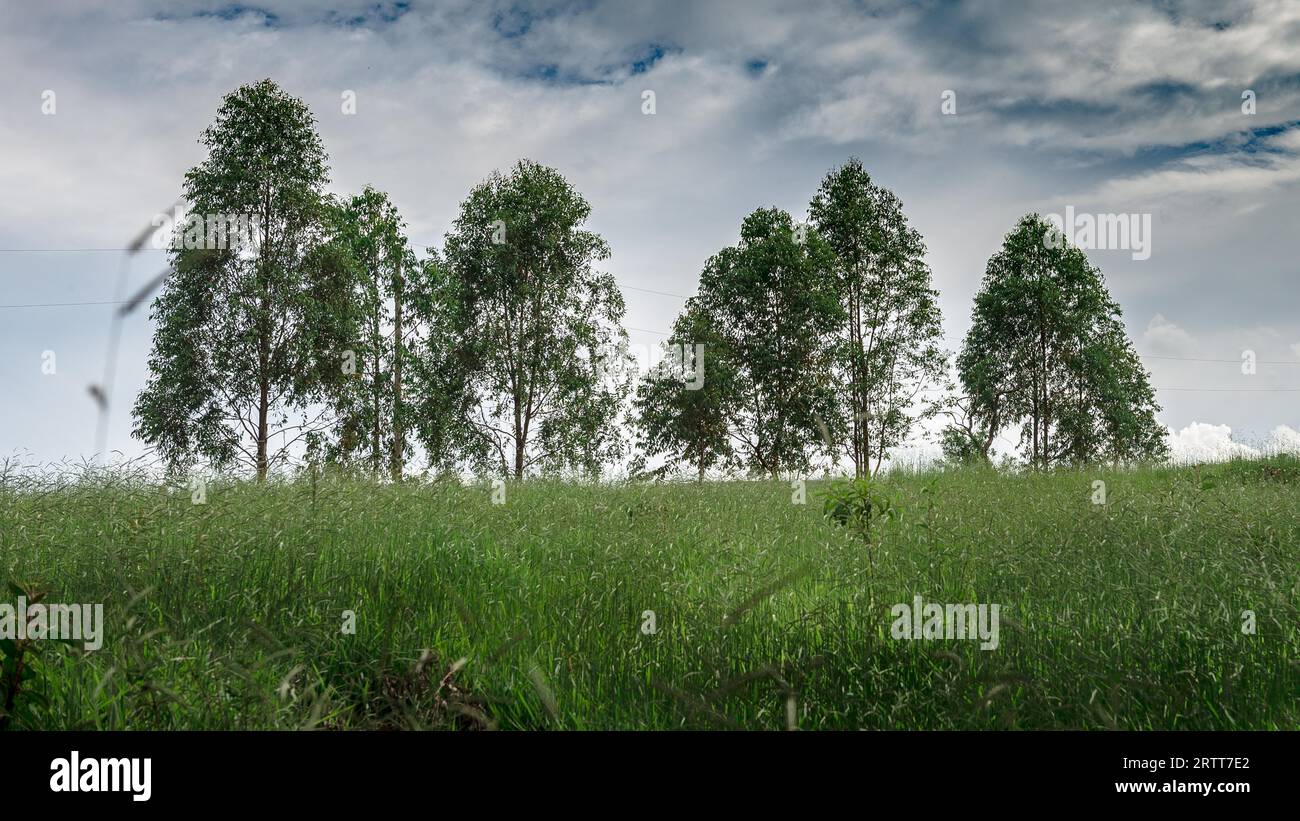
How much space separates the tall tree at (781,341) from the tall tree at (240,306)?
1525 cm

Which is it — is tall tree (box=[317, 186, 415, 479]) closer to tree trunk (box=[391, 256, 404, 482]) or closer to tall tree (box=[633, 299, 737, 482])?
tree trunk (box=[391, 256, 404, 482])

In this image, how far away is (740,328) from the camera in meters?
29.8

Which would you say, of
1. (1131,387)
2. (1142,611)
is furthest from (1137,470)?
(1131,387)

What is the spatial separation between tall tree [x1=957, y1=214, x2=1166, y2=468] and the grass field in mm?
27648

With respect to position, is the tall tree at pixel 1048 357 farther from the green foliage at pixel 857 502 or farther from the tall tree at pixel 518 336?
the green foliage at pixel 857 502

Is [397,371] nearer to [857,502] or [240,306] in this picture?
[240,306]

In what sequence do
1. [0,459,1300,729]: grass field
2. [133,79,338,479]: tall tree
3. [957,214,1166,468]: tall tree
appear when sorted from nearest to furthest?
[0,459,1300,729]: grass field, [133,79,338,479]: tall tree, [957,214,1166,468]: tall tree

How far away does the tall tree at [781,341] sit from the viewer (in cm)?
2803

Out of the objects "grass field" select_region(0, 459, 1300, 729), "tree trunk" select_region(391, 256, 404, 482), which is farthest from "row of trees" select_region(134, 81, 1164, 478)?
"grass field" select_region(0, 459, 1300, 729)

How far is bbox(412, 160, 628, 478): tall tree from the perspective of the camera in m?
26.6

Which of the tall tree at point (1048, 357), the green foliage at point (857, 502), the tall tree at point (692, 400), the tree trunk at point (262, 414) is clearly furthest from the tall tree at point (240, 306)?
the tall tree at point (1048, 357)

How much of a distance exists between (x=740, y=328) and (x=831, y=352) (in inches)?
151

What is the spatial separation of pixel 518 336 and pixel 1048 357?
24.0m
